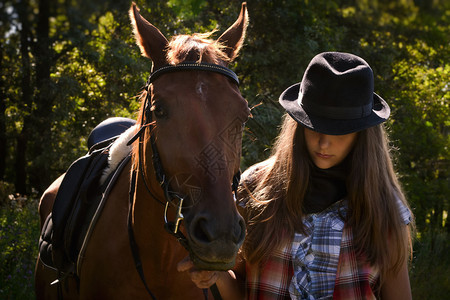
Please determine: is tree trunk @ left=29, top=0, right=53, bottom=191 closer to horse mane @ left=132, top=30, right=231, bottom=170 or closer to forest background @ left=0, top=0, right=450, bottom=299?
forest background @ left=0, top=0, right=450, bottom=299

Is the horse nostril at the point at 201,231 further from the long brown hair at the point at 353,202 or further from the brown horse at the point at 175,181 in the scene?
the long brown hair at the point at 353,202

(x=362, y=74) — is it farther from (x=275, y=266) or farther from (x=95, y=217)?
(x=95, y=217)

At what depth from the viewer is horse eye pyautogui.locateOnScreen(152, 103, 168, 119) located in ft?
6.25

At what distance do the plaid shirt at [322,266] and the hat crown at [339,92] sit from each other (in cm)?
52

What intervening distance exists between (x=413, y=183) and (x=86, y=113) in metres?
6.87

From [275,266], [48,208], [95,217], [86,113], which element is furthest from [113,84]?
[275,266]

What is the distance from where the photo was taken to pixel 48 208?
12.4ft

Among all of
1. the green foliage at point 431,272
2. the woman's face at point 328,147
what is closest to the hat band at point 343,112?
the woman's face at point 328,147

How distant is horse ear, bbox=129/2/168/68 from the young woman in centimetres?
71

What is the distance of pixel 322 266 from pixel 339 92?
2.88 ft

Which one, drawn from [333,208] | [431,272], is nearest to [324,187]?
[333,208]

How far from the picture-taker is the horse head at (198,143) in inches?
64.7

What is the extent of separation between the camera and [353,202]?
220cm

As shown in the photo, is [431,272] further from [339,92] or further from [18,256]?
[18,256]
